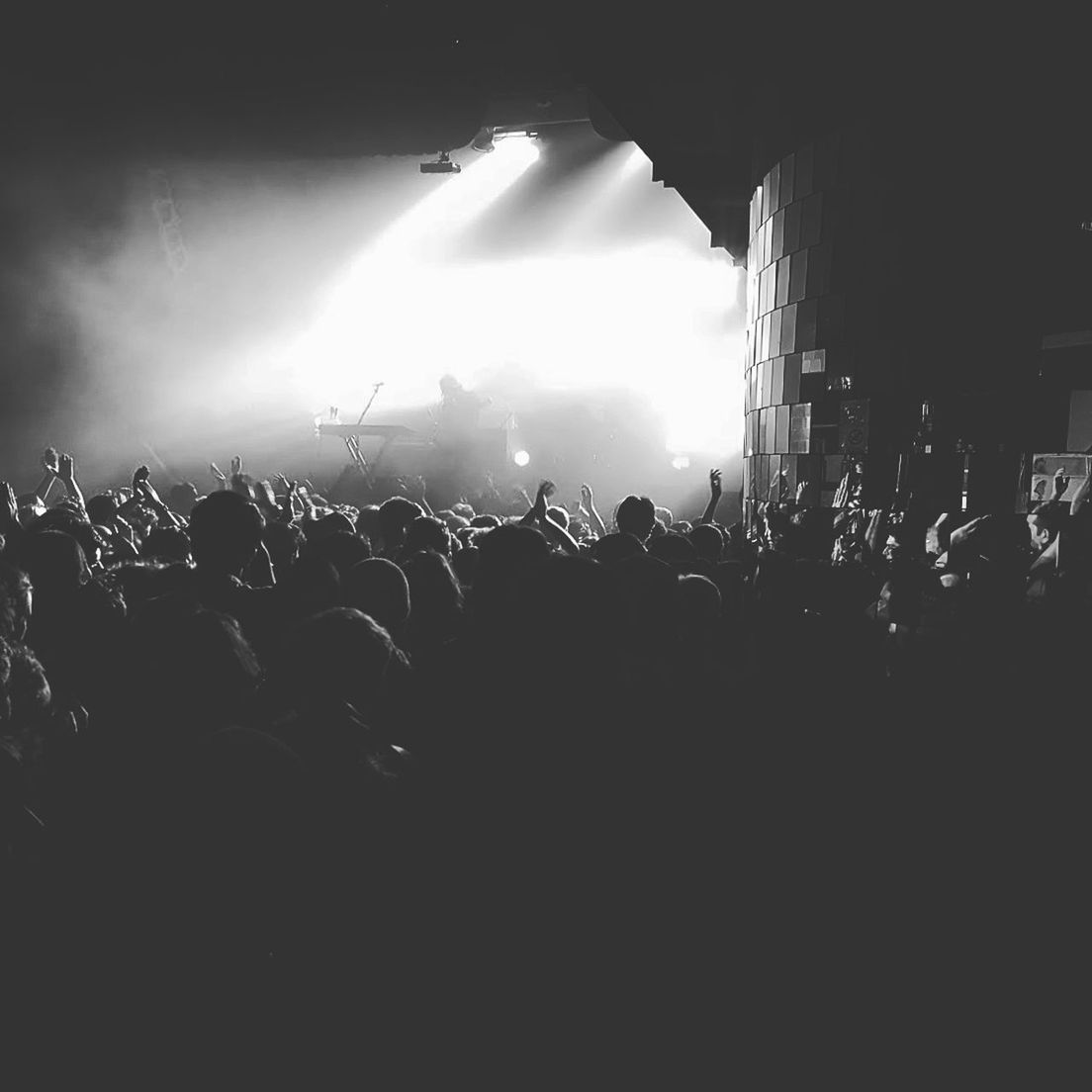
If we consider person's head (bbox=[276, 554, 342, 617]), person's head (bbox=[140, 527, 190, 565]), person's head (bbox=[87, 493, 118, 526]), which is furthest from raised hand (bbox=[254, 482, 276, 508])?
person's head (bbox=[276, 554, 342, 617])

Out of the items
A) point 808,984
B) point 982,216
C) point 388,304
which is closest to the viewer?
point 808,984

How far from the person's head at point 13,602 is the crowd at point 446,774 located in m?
0.01

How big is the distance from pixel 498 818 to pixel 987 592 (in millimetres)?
2891

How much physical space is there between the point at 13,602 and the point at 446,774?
132 centimetres

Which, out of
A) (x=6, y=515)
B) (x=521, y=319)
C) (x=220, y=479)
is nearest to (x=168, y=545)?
(x=6, y=515)

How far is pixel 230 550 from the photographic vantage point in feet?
9.70

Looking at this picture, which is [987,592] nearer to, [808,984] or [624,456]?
[808,984]

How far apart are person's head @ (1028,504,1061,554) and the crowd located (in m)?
0.60

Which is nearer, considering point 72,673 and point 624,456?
point 72,673

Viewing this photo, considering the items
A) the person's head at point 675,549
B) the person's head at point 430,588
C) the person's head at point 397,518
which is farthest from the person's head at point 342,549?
the person's head at point 675,549

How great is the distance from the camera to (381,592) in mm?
2820

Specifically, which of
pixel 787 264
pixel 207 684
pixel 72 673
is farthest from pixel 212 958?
pixel 787 264

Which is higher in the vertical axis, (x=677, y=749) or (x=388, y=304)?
(x=388, y=304)

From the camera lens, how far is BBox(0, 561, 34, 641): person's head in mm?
2355
